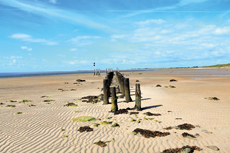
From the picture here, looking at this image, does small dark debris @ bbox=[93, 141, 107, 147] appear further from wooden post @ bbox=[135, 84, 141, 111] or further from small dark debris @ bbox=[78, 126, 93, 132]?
wooden post @ bbox=[135, 84, 141, 111]

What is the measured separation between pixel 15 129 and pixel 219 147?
773cm

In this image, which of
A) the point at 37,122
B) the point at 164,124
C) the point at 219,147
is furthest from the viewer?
the point at 37,122

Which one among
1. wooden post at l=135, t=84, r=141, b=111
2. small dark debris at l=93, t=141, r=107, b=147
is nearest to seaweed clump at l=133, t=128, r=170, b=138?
small dark debris at l=93, t=141, r=107, b=147

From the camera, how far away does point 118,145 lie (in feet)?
19.3

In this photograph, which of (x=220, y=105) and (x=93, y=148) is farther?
(x=220, y=105)

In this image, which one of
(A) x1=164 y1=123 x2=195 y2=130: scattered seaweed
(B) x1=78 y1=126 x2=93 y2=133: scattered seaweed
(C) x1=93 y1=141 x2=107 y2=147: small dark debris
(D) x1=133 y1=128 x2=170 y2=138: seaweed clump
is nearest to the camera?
(C) x1=93 y1=141 x2=107 y2=147: small dark debris

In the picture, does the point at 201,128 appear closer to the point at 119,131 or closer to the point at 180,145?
the point at 180,145

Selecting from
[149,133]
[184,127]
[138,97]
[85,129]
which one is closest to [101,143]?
[85,129]

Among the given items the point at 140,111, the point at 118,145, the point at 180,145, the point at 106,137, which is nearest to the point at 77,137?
the point at 106,137

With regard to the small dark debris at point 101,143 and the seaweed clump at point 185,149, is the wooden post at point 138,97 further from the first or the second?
the seaweed clump at point 185,149

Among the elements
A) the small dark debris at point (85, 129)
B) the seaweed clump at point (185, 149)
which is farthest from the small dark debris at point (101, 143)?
the seaweed clump at point (185, 149)

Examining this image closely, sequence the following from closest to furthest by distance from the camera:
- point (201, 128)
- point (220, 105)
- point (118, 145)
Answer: point (118, 145)
point (201, 128)
point (220, 105)

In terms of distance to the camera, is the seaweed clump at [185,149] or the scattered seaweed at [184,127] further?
the scattered seaweed at [184,127]

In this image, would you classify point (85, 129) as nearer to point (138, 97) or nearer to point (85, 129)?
point (85, 129)
